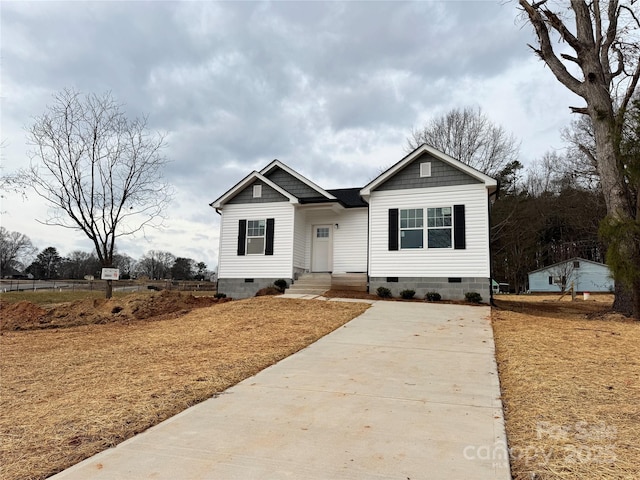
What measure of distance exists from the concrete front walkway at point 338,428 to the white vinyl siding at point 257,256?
30.7 feet

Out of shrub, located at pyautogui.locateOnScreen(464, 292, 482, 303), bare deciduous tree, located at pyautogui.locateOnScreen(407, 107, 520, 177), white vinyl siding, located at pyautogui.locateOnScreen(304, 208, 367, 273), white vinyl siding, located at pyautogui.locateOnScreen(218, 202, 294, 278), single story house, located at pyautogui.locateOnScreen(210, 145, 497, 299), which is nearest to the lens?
shrub, located at pyautogui.locateOnScreen(464, 292, 482, 303)

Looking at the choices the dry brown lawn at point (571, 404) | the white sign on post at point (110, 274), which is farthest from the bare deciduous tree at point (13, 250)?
the dry brown lawn at point (571, 404)

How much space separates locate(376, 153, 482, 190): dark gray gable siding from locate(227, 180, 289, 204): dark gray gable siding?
12.9 ft

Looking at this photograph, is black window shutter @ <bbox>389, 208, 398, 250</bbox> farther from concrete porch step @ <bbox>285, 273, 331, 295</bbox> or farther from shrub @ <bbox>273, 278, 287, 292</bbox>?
shrub @ <bbox>273, 278, 287, 292</bbox>

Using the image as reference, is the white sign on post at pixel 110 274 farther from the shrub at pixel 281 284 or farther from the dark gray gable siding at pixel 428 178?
the dark gray gable siding at pixel 428 178

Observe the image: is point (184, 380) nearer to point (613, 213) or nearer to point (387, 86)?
point (613, 213)

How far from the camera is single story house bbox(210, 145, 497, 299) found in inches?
527

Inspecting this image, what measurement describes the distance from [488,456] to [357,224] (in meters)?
13.3

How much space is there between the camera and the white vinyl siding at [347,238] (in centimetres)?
1575

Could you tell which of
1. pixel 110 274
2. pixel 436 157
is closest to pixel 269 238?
pixel 110 274

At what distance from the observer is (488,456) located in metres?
2.87

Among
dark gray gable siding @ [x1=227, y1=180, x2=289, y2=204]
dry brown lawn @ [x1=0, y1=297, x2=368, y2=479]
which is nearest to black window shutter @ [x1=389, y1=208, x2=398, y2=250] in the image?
dark gray gable siding @ [x1=227, y1=180, x2=289, y2=204]

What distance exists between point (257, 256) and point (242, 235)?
3.56 ft

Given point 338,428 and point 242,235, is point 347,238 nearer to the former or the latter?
point 242,235
